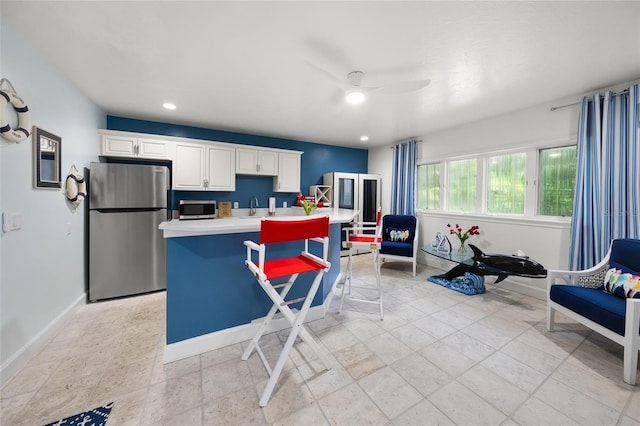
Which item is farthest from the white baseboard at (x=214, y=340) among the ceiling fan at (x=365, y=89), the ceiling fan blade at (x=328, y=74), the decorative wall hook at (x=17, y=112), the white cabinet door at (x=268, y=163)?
the white cabinet door at (x=268, y=163)

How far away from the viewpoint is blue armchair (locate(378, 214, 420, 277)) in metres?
4.04

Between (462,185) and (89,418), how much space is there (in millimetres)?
4930

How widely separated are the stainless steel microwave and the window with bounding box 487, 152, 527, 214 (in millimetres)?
4326

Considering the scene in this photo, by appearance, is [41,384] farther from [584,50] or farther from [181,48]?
[584,50]

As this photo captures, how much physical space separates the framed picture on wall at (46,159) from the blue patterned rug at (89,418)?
1.72m

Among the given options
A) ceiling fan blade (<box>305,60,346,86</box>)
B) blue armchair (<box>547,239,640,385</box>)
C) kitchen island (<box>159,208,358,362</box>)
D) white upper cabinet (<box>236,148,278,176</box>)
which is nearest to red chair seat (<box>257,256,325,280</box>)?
kitchen island (<box>159,208,358,362</box>)

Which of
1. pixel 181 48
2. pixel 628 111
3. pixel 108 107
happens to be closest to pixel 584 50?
pixel 628 111

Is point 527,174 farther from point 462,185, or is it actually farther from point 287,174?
point 287,174

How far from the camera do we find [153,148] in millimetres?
3504

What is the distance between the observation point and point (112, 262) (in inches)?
116

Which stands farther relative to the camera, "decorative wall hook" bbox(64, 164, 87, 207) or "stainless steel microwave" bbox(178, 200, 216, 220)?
"stainless steel microwave" bbox(178, 200, 216, 220)

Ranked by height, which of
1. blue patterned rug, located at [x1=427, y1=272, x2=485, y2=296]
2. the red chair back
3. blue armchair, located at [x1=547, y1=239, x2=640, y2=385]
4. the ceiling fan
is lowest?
blue patterned rug, located at [x1=427, y1=272, x2=485, y2=296]

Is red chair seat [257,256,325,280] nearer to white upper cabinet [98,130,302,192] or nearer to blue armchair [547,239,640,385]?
blue armchair [547,239,640,385]

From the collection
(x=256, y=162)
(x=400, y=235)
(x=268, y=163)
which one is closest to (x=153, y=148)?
(x=256, y=162)
